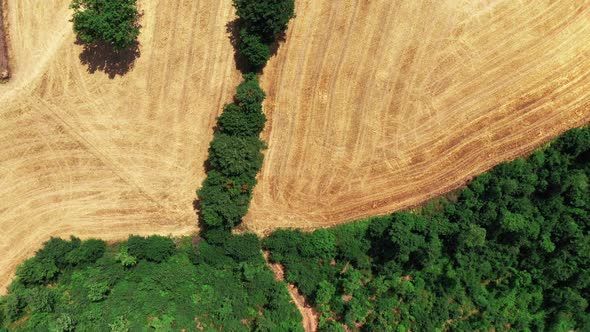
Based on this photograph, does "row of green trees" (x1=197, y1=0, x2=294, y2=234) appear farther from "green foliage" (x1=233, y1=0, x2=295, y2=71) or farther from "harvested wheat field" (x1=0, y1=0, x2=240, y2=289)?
"harvested wheat field" (x1=0, y1=0, x2=240, y2=289)

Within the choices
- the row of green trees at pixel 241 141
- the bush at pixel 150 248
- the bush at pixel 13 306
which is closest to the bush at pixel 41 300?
the bush at pixel 13 306

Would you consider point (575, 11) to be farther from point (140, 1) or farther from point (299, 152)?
point (140, 1)

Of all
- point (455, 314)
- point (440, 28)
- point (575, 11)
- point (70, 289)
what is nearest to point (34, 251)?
point (70, 289)

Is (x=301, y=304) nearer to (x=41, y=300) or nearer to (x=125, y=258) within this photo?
(x=125, y=258)

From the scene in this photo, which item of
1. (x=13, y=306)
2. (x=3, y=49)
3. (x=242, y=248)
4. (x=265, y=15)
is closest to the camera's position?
(x=265, y=15)

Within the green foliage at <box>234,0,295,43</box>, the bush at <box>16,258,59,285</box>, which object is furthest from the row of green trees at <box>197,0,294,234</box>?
the bush at <box>16,258,59,285</box>

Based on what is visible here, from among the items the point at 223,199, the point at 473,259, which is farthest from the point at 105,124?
the point at 473,259
